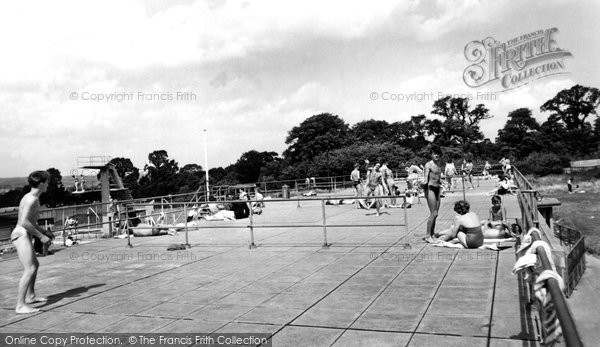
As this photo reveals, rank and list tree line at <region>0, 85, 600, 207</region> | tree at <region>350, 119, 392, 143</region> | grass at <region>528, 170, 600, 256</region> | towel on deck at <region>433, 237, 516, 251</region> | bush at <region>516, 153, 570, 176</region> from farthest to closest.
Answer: tree at <region>350, 119, 392, 143</region> → bush at <region>516, 153, 570, 176</region> → tree line at <region>0, 85, 600, 207</region> → grass at <region>528, 170, 600, 256</region> → towel on deck at <region>433, 237, 516, 251</region>

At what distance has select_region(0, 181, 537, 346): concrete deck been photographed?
473 centimetres

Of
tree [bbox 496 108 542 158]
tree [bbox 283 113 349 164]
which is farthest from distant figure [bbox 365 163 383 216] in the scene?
tree [bbox 496 108 542 158]

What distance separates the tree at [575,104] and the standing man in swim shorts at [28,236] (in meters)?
111

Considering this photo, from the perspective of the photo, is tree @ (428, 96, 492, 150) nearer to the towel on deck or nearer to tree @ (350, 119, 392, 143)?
tree @ (350, 119, 392, 143)

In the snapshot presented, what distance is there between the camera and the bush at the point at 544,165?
7131 centimetres

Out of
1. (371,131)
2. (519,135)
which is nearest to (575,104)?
(519,135)

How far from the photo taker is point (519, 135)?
294 feet

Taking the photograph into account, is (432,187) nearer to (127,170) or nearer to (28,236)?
(28,236)

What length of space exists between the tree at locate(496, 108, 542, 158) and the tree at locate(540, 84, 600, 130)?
12.7 m

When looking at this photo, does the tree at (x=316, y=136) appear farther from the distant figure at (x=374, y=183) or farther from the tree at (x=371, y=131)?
the distant figure at (x=374, y=183)

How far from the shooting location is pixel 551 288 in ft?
8.14

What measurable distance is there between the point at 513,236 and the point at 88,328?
7705 mm

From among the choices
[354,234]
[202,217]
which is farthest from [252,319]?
[202,217]

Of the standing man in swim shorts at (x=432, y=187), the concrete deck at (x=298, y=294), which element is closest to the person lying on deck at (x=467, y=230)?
the concrete deck at (x=298, y=294)
